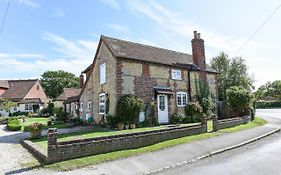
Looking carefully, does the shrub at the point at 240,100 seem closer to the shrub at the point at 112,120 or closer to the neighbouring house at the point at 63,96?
the shrub at the point at 112,120

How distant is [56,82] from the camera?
263 feet

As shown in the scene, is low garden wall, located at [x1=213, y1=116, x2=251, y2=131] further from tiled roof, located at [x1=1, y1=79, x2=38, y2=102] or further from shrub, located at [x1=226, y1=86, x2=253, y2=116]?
tiled roof, located at [x1=1, y1=79, x2=38, y2=102]

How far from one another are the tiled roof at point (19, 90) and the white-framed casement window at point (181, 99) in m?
40.5

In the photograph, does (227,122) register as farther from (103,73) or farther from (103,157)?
(103,73)

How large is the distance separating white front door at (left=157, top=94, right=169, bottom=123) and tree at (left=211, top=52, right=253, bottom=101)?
24.4 m

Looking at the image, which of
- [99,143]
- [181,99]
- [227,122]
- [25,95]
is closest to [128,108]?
[181,99]

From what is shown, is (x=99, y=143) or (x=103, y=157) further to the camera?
(x=99, y=143)

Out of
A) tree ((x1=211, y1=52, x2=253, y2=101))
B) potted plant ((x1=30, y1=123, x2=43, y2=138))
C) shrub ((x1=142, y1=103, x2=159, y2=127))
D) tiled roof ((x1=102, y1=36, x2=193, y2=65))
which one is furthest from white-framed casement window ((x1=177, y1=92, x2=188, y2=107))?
tree ((x1=211, y1=52, x2=253, y2=101))

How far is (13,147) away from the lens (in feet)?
42.4

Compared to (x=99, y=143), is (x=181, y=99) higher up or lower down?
higher up

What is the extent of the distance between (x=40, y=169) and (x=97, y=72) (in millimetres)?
16061

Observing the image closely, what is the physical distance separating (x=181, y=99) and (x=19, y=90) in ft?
145

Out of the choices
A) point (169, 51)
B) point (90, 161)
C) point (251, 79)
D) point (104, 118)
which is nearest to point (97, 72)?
point (104, 118)

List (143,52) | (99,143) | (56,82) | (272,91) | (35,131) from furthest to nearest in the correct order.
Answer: (272,91), (56,82), (143,52), (35,131), (99,143)
